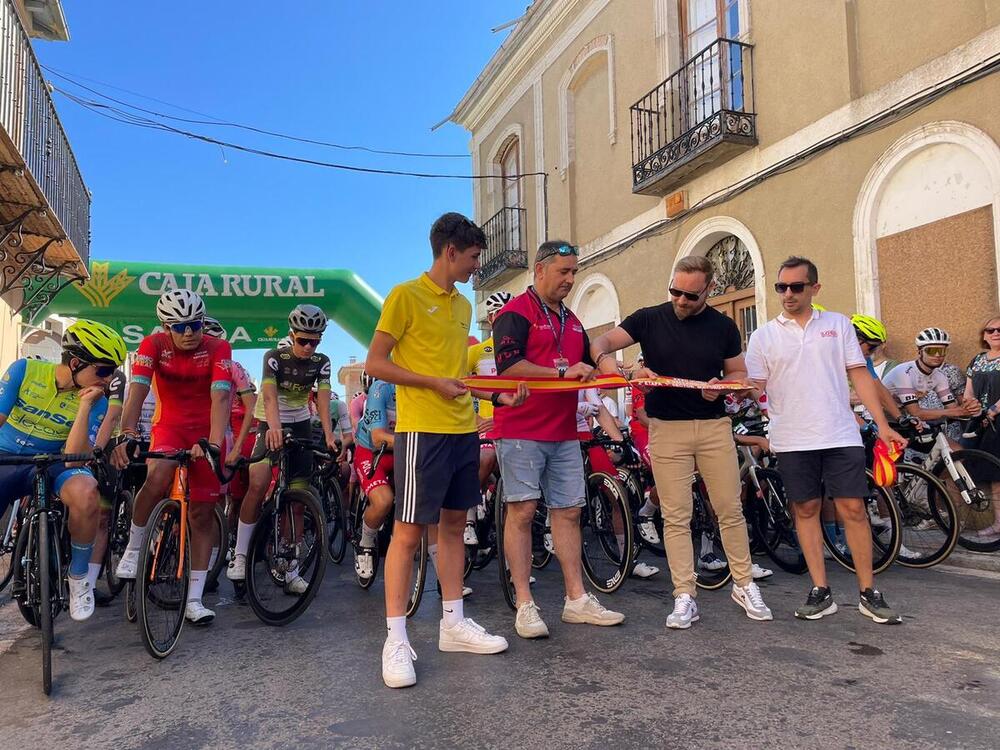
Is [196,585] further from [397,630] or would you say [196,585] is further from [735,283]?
[735,283]

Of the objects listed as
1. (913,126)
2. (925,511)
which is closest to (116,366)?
(925,511)

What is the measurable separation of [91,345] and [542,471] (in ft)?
8.22

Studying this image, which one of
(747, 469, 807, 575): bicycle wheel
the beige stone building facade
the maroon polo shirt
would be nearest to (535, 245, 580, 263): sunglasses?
the maroon polo shirt

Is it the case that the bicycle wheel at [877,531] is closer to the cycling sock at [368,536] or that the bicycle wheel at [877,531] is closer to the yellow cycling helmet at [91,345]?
the cycling sock at [368,536]

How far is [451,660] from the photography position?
3.50 m

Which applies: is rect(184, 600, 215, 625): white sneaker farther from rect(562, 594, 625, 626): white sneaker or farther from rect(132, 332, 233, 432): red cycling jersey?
rect(562, 594, 625, 626): white sneaker

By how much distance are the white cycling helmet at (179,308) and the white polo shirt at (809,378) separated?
3.29 metres

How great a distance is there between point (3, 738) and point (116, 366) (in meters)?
1.92

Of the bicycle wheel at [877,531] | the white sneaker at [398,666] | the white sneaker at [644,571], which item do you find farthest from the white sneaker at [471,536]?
the bicycle wheel at [877,531]

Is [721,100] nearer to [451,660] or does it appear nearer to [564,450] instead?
[564,450]

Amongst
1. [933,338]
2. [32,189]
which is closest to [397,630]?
[933,338]

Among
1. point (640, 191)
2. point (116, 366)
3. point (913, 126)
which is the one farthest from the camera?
point (640, 191)

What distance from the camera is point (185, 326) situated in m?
4.44

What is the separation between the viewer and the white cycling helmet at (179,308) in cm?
436
